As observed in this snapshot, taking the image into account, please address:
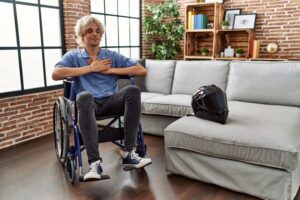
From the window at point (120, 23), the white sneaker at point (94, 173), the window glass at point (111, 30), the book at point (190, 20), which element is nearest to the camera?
the white sneaker at point (94, 173)

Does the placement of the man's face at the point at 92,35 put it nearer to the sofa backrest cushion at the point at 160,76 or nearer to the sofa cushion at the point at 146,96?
the sofa cushion at the point at 146,96

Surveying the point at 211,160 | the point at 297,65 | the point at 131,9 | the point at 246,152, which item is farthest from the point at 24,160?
the point at 131,9

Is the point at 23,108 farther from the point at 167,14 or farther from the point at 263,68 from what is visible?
the point at 167,14

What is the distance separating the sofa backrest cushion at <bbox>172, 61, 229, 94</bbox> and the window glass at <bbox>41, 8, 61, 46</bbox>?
60.6 inches

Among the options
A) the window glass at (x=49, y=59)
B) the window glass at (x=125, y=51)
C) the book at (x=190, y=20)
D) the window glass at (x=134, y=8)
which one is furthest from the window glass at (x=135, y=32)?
the window glass at (x=49, y=59)

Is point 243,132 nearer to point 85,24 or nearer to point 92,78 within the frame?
point 92,78

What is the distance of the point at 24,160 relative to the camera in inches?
98.3

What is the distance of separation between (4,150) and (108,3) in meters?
2.73

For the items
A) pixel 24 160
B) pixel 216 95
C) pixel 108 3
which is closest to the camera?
pixel 216 95

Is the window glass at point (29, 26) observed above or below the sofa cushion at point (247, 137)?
above

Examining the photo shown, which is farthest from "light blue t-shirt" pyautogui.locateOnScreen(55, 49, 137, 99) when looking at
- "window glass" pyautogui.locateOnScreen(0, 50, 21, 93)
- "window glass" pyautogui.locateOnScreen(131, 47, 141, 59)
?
"window glass" pyautogui.locateOnScreen(131, 47, 141, 59)

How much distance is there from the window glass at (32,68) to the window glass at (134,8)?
2222mm

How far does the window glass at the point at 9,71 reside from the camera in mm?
2859

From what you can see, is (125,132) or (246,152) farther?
(125,132)
